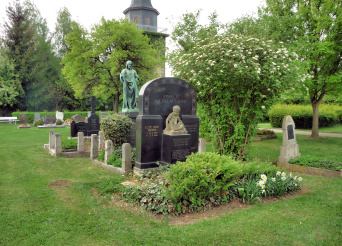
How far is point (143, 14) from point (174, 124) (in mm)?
35031

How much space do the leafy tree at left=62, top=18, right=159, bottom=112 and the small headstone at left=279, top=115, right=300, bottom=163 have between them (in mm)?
18819

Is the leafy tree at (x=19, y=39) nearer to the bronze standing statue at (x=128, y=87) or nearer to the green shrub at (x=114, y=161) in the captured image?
the bronze standing statue at (x=128, y=87)

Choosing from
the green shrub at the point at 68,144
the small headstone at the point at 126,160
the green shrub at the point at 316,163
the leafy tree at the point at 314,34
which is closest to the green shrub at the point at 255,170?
the green shrub at the point at 316,163

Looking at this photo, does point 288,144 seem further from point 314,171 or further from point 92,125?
point 92,125

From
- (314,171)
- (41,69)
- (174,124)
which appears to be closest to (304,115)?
(314,171)

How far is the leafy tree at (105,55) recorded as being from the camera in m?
25.2

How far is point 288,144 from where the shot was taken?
8.99m

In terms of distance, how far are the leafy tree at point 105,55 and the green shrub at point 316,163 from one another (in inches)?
780

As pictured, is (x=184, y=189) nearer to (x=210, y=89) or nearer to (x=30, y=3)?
(x=210, y=89)

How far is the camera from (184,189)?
4719 millimetres

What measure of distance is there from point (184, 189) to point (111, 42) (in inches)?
919

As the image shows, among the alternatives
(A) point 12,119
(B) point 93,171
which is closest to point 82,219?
(B) point 93,171

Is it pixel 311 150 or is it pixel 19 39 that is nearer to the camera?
pixel 311 150

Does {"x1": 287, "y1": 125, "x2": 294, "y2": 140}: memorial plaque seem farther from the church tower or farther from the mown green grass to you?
the church tower
